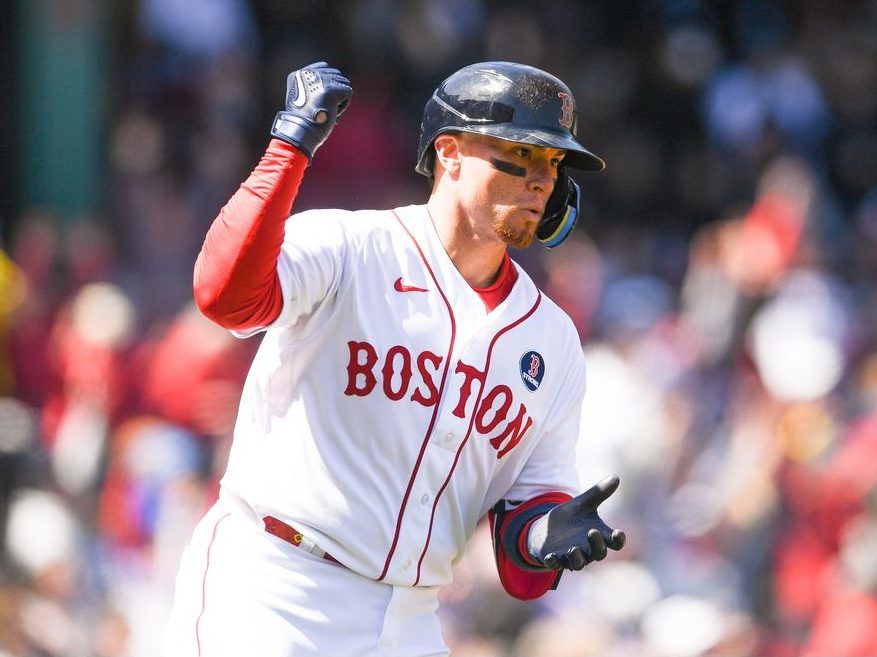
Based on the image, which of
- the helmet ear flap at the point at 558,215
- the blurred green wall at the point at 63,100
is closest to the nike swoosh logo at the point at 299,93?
the helmet ear flap at the point at 558,215

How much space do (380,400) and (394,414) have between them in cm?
4

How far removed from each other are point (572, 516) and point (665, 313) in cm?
444

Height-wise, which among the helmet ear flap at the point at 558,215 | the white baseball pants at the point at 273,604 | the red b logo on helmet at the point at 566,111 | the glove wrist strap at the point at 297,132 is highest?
the glove wrist strap at the point at 297,132

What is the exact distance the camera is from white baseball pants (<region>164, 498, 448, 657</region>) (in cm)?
304

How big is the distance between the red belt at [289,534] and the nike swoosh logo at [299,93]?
2.85 feet

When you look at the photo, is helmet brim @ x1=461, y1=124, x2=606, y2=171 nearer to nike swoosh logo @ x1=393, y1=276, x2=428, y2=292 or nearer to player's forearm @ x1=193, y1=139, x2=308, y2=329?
nike swoosh logo @ x1=393, y1=276, x2=428, y2=292

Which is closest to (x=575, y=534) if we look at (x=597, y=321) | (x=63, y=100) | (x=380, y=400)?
(x=380, y=400)

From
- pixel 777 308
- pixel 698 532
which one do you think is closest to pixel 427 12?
pixel 777 308

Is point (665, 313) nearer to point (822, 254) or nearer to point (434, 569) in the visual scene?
point (822, 254)

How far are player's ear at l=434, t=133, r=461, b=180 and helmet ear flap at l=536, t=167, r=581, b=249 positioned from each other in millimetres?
223

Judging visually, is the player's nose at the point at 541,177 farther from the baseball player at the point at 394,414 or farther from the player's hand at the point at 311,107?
the player's hand at the point at 311,107

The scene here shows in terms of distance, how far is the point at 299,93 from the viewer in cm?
285

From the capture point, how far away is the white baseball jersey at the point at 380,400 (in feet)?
10.1

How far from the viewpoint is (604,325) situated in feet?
24.2
